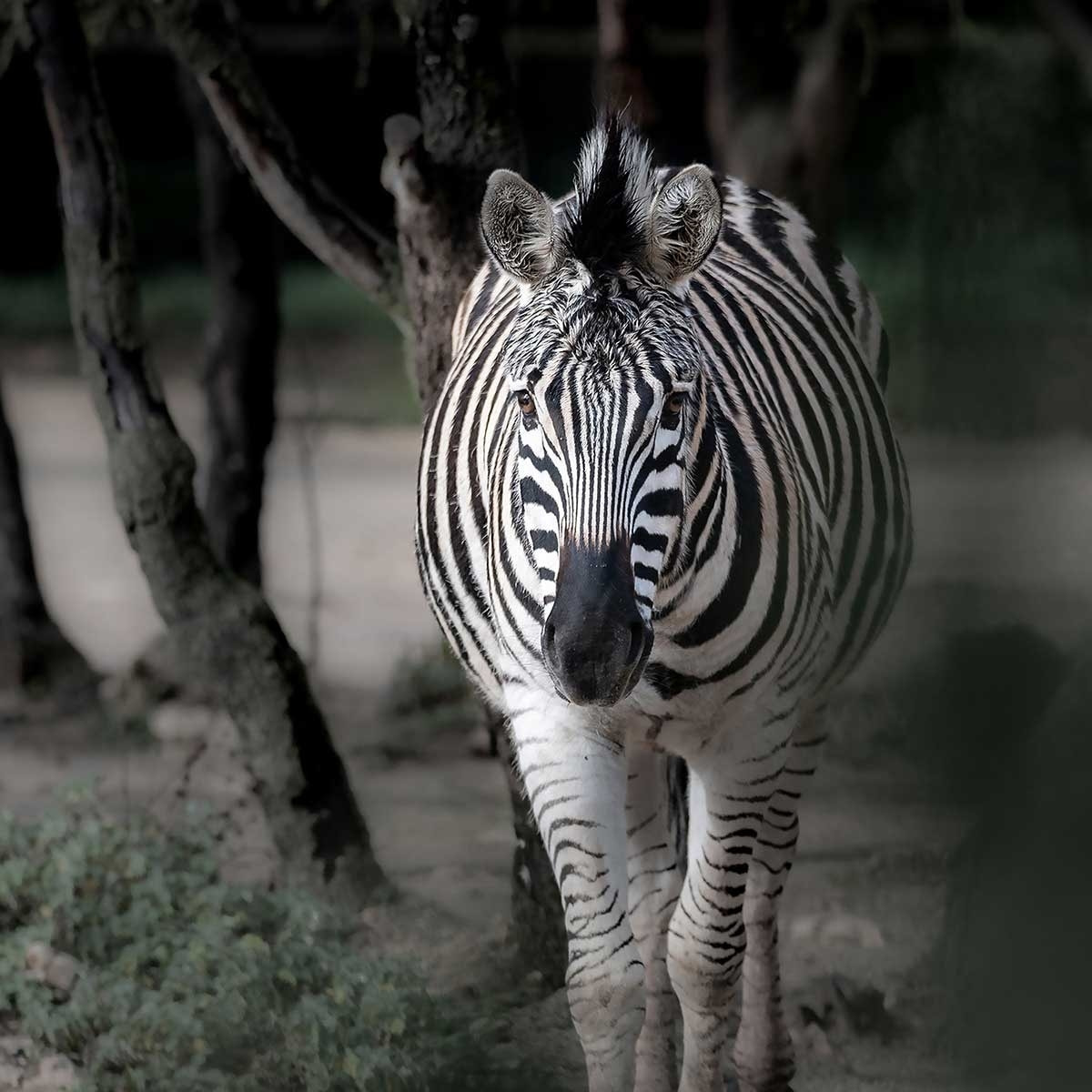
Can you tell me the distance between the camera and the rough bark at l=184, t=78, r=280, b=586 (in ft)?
21.7

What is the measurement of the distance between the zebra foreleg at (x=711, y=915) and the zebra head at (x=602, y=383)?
60 centimetres

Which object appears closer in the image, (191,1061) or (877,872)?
(191,1061)

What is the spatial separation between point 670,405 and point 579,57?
35.5ft

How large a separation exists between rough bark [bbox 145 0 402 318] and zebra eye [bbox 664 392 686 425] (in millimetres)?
1967

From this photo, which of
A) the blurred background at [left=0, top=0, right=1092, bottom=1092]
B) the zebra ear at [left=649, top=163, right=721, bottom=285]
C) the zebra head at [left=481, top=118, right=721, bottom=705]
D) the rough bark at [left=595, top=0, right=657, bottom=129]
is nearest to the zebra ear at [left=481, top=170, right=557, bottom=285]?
the zebra head at [left=481, top=118, right=721, bottom=705]

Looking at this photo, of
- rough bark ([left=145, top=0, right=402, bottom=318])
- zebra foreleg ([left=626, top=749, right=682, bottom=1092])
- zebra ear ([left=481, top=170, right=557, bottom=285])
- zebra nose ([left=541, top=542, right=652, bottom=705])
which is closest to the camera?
zebra nose ([left=541, top=542, right=652, bottom=705])

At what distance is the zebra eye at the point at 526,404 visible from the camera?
2.66 m

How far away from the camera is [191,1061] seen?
351 centimetres

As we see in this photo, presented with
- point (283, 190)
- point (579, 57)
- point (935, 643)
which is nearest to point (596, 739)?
point (935, 643)

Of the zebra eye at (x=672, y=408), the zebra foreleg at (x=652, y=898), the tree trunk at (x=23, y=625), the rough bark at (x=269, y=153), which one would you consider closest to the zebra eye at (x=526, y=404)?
the zebra eye at (x=672, y=408)

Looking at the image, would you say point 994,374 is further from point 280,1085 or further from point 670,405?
point 280,1085

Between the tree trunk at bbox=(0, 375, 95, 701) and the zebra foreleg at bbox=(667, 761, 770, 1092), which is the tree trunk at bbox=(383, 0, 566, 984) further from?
the tree trunk at bbox=(0, 375, 95, 701)

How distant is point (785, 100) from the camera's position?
741cm

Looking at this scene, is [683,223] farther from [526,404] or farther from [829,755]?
[829,755]
